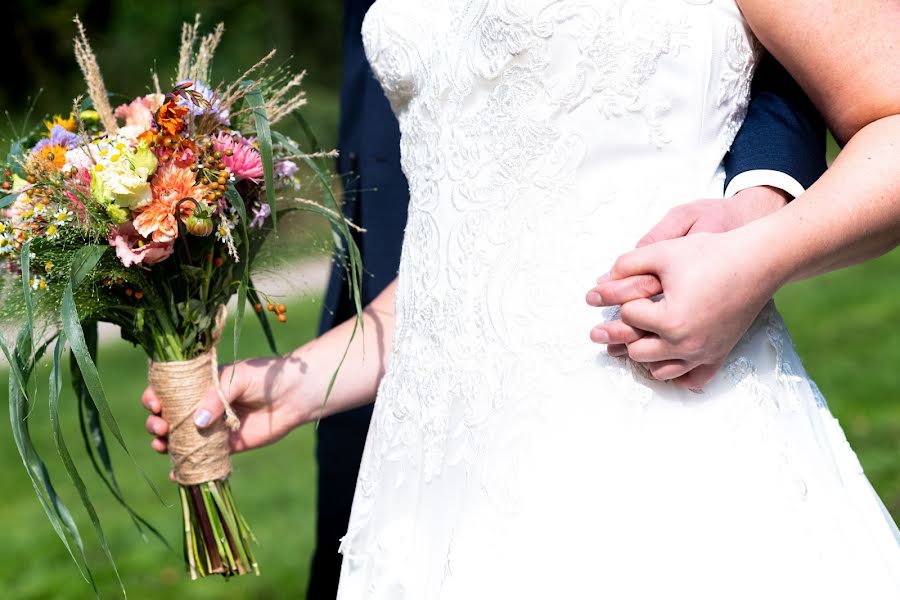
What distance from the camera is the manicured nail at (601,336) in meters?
1.35

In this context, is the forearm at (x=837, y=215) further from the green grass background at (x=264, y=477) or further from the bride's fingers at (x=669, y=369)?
the green grass background at (x=264, y=477)

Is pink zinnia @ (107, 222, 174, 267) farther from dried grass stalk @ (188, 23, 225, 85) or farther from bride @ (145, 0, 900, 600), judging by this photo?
bride @ (145, 0, 900, 600)

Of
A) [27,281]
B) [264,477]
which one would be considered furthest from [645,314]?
[264,477]

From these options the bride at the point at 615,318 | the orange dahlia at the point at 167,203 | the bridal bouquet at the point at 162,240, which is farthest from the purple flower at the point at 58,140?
the bride at the point at 615,318

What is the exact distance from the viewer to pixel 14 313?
1.80m

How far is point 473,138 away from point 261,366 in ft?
2.31

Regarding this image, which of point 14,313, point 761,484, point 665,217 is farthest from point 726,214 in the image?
point 14,313

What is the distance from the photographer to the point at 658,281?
132 centimetres

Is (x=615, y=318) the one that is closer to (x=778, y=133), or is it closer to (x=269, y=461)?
(x=778, y=133)

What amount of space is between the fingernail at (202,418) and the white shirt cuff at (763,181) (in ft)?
3.46

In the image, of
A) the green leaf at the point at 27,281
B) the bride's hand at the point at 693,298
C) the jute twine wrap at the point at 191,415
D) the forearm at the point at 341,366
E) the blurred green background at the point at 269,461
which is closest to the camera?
the bride's hand at the point at 693,298

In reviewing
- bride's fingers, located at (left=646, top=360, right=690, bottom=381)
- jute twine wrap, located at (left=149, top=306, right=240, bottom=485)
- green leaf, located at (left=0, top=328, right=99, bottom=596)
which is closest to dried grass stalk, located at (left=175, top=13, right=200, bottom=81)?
jute twine wrap, located at (left=149, top=306, right=240, bottom=485)

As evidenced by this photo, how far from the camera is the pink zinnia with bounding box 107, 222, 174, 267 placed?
1.69 m

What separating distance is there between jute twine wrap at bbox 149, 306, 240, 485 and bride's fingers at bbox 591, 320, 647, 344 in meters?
0.82
